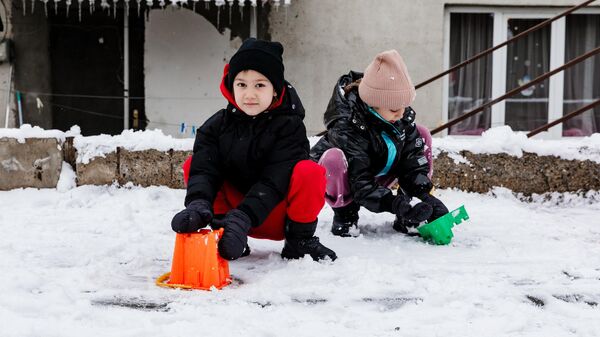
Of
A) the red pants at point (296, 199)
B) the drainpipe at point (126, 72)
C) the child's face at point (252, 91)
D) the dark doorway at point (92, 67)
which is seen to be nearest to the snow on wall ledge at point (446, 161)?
the red pants at point (296, 199)

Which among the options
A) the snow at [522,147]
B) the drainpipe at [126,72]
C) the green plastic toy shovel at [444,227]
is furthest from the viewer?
the drainpipe at [126,72]

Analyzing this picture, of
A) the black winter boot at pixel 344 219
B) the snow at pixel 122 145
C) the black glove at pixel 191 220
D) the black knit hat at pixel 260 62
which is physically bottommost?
the black winter boot at pixel 344 219

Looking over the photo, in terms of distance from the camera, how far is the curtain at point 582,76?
9203 millimetres

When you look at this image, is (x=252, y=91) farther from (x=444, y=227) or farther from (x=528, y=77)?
(x=528, y=77)

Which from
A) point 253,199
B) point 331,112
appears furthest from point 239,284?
point 331,112

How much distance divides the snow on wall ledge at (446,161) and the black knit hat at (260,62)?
1.96m

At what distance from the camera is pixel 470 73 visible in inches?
363

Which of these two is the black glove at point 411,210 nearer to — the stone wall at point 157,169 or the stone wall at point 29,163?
the stone wall at point 157,169

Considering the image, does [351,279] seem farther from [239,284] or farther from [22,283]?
[22,283]

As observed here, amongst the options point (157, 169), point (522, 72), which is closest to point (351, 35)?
point (522, 72)

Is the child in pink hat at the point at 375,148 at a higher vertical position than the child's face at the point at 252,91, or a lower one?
lower

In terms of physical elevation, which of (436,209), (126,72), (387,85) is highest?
(126,72)

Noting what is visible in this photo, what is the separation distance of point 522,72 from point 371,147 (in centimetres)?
629

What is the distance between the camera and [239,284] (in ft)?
8.84
